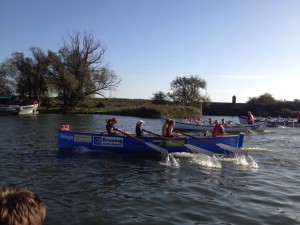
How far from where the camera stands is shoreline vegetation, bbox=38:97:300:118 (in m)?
51.2

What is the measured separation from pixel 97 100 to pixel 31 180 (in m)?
53.5

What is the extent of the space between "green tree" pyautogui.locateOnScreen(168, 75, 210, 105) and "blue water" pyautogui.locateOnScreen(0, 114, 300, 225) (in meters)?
45.3

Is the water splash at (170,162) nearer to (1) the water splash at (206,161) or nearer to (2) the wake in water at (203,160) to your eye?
(2) the wake in water at (203,160)

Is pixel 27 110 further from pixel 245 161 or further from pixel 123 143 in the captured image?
pixel 245 161

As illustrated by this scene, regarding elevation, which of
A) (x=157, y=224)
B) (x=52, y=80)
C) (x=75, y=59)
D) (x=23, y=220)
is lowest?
(x=157, y=224)

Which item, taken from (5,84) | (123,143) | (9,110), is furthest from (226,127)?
(5,84)

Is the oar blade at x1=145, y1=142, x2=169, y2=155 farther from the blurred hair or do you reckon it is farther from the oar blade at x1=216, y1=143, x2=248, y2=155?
the blurred hair

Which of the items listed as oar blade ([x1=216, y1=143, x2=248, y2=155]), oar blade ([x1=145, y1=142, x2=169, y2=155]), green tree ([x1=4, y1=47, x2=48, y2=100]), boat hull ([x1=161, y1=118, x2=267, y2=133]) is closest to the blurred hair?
oar blade ([x1=145, y1=142, x2=169, y2=155])

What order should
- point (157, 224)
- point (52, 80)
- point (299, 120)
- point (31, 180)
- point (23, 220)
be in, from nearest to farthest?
1. point (23, 220)
2. point (157, 224)
3. point (31, 180)
4. point (299, 120)
5. point (52, 80)

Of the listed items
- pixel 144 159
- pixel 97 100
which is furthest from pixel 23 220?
pixel 97 100

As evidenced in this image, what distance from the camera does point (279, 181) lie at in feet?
38.5

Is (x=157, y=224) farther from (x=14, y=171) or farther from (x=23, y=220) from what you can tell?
(x=14, y=171)

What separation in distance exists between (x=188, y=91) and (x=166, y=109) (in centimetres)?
1249

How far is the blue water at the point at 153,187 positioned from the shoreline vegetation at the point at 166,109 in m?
34.9
